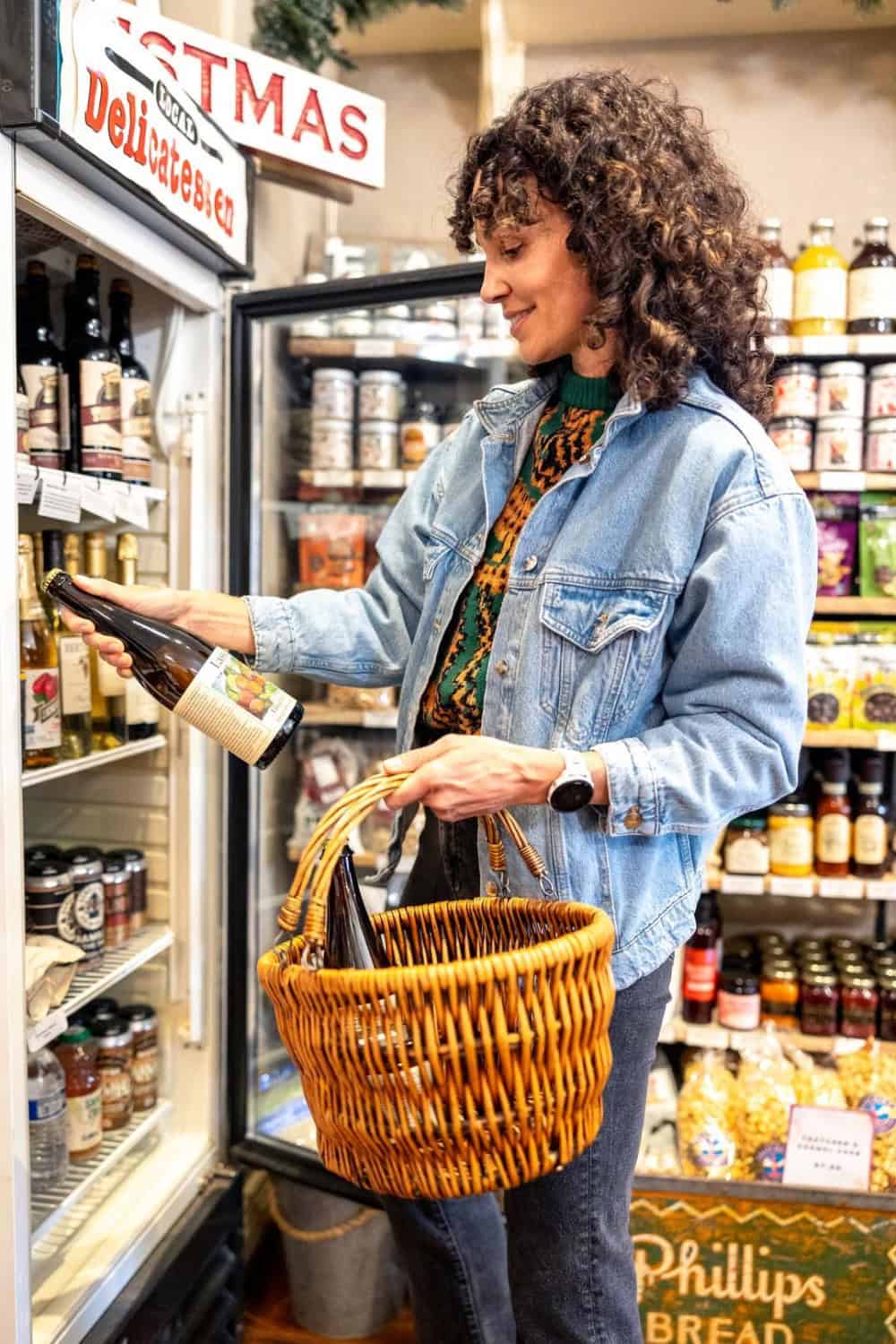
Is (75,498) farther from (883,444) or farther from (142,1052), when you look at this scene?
(883,444)

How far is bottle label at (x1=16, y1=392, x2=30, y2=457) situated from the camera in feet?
5.23

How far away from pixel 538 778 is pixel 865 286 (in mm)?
1777

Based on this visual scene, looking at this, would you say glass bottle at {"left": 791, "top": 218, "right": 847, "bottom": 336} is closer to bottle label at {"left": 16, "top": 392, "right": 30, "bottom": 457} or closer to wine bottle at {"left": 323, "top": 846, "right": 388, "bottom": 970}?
bottle label at {"left": 16, "top": 392, "right": 30, "bottom": 457}

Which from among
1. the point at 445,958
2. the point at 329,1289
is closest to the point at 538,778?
the point at 445,958

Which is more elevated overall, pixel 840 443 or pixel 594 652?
pixel 840 443

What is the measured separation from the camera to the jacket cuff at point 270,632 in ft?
4.53

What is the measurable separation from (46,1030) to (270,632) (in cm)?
64

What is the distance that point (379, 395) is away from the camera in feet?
8.00

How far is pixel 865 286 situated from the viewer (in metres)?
2.34

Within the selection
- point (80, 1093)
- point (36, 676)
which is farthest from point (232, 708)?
point (80, 1093)

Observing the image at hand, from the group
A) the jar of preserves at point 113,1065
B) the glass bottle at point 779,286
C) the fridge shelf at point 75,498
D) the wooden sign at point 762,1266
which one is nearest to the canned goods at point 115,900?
the jar of preserves at point 113,1065

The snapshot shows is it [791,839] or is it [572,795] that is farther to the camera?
[791,839]

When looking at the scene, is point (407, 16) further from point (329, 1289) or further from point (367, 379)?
point (329, 1289)

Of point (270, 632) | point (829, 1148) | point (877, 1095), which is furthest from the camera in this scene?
point (877, 1095)
